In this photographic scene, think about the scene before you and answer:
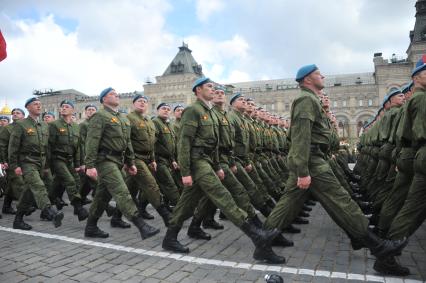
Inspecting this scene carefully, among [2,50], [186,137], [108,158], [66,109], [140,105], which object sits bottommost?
[108,158]

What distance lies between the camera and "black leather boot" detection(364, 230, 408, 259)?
13.3 ft

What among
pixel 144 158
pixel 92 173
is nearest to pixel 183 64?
pixel 144 158

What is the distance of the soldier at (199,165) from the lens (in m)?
5.00

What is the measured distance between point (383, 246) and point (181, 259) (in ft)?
7.71

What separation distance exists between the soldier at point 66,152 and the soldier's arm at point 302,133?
16.2 ft

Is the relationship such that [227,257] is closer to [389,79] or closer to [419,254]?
[419,254]

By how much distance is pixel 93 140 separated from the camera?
5.84 m

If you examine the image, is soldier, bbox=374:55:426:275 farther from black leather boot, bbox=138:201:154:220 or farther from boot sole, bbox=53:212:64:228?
black leather boot, bbox=138:201:154:220

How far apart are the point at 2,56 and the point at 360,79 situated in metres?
69.8

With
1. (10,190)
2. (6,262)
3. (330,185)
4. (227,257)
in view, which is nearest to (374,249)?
(330,185)

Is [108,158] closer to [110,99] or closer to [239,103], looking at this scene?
[110,99]

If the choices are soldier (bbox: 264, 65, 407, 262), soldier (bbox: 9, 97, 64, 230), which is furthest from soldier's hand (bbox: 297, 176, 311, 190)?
soldier (bbox: 9, 97, 64, 230)

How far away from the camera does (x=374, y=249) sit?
13.5 ft

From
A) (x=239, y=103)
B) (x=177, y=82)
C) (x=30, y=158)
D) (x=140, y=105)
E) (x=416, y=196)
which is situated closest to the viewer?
(x=416, y=196)
